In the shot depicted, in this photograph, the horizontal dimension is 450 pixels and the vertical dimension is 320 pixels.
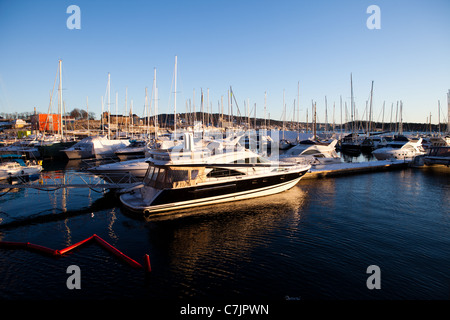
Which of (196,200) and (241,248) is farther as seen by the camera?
A: (196,200)

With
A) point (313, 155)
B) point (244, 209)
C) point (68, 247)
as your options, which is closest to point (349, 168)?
point (313, 155)

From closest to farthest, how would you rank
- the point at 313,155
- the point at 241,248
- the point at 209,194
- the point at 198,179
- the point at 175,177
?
the point at 241,248 < the point at 175,177 < the point at 198,179 < the point at 209,194 < the point at 313,155

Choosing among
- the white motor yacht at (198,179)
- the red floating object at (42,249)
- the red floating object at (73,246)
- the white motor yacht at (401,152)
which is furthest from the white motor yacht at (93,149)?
the white motor yacht at (401,152)

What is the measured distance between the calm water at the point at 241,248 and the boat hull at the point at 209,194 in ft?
1.64

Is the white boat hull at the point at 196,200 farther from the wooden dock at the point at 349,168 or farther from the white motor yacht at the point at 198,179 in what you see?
the wooden dock at the point at 349,168

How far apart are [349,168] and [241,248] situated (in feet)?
75.9

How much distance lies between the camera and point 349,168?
29.9m

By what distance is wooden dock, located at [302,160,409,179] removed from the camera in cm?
2738

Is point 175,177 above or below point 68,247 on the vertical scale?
above

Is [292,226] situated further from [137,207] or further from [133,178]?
[133,178]

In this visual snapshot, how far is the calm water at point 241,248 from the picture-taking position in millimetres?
8359

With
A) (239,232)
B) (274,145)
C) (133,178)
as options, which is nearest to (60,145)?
(133,178)

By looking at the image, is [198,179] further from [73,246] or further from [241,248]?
[73,246]
